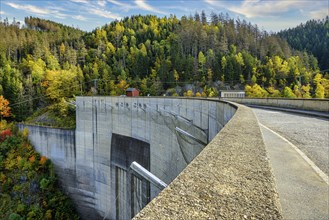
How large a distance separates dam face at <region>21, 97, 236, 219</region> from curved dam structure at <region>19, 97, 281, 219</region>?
0.06m

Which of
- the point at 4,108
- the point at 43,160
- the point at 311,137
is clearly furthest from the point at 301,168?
the point at 4,108

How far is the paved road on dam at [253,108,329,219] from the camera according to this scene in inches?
140

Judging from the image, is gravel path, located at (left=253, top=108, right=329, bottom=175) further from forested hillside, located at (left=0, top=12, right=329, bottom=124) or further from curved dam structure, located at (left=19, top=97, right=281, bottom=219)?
forested hillside, located at (left=0, top=12, right=329, bottom=124)

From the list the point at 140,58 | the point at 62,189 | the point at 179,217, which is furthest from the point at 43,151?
the point at 140,58

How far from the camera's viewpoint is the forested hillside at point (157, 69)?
51156 millimetres

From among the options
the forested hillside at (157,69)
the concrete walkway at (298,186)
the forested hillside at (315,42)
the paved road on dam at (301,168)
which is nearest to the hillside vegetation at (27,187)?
the forested hillside at (157,69)

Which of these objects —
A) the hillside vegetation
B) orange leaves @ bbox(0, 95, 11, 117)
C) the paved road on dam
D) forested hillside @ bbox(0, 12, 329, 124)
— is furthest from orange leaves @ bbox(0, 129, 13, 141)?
the paved road on dam

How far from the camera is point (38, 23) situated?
532 ft

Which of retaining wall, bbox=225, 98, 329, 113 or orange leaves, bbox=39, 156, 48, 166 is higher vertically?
retaining wall, bbox=225, 98, 329, 113

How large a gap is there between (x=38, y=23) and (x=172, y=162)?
18091 cm

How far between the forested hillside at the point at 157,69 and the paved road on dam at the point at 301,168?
99.7 ft

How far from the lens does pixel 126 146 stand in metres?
19.2

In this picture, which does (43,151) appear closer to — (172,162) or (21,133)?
(21,133)

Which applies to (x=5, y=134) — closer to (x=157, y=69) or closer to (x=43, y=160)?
(x=43, y=160)
